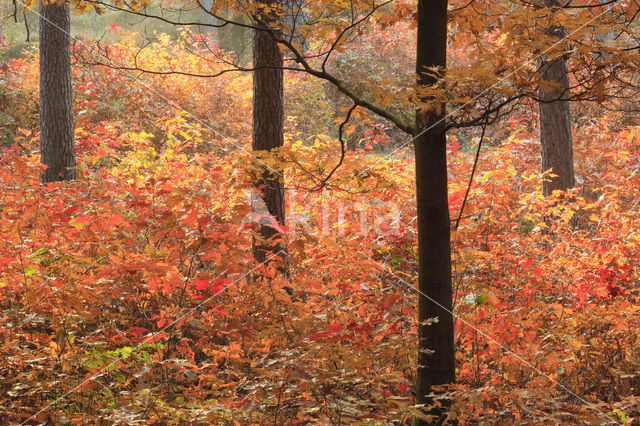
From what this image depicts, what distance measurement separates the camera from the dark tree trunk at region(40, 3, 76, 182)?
8133 millimetres

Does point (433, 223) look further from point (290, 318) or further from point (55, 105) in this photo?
point (55, 105)

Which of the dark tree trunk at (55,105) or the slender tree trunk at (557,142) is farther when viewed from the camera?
the dark tree trunk at (55,105)

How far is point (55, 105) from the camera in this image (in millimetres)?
8219

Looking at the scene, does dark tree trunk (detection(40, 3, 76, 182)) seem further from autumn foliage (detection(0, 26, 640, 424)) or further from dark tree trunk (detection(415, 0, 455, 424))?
dark tree trunk (detection(415, 0, 455, 424))

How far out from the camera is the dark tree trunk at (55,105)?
8.13m

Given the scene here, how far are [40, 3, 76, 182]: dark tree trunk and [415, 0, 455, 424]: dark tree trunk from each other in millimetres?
6838

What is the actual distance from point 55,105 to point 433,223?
7.32 metres

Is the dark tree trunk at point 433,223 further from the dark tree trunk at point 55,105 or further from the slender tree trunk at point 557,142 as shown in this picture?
the dark tree trunk at point 55,105

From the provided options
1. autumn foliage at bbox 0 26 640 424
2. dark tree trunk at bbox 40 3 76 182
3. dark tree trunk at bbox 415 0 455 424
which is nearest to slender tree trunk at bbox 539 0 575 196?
autumn foliage at bbox 0 26 640 424

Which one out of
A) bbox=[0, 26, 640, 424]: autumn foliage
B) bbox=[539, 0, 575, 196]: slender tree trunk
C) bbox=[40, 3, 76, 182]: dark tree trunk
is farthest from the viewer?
Answer: bbox=[40, 3, 76, 182]: dark tree trunk

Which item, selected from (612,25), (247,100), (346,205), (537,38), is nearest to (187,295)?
(346,205)

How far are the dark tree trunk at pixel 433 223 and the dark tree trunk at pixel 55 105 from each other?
684 centimetres

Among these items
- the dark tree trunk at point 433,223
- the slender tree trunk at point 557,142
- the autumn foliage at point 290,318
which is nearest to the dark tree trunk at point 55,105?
the autumn foliage at point 290,318

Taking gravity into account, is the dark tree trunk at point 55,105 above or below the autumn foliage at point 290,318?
above
